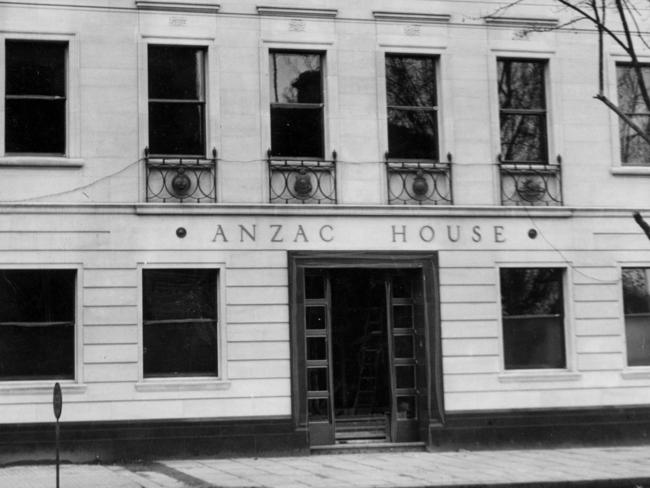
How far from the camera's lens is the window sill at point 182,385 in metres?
18.4

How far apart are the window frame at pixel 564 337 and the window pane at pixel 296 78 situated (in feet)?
15.6

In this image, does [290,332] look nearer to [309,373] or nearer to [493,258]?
[309,373]

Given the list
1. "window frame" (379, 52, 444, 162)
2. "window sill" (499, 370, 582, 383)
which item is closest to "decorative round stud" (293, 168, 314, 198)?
"window frame" (379, 52, 444, 162)

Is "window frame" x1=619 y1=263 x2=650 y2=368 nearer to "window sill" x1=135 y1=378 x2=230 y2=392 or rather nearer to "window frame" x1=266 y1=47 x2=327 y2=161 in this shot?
"window frame" x1=266 y1=47 x2=327 y2=161

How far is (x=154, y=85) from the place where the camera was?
19.3 m

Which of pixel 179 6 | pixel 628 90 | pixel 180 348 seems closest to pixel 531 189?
pixel 628 90

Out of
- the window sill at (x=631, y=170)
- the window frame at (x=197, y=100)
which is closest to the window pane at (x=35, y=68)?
the window frame at (x=197, y=100)

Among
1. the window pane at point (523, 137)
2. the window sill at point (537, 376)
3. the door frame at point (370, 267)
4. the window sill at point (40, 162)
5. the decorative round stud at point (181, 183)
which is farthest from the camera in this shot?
the window pane at point (523, 137)

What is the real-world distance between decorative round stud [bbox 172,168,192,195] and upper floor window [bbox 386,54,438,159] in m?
3.91

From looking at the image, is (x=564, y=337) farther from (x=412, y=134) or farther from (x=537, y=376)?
(x=412, y=134)

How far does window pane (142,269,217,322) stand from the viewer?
61.7 feet

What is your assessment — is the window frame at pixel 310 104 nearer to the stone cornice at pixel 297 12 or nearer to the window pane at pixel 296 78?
the window pane at pixel 296 78

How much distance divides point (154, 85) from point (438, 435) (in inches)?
319

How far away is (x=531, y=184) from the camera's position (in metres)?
20.6
